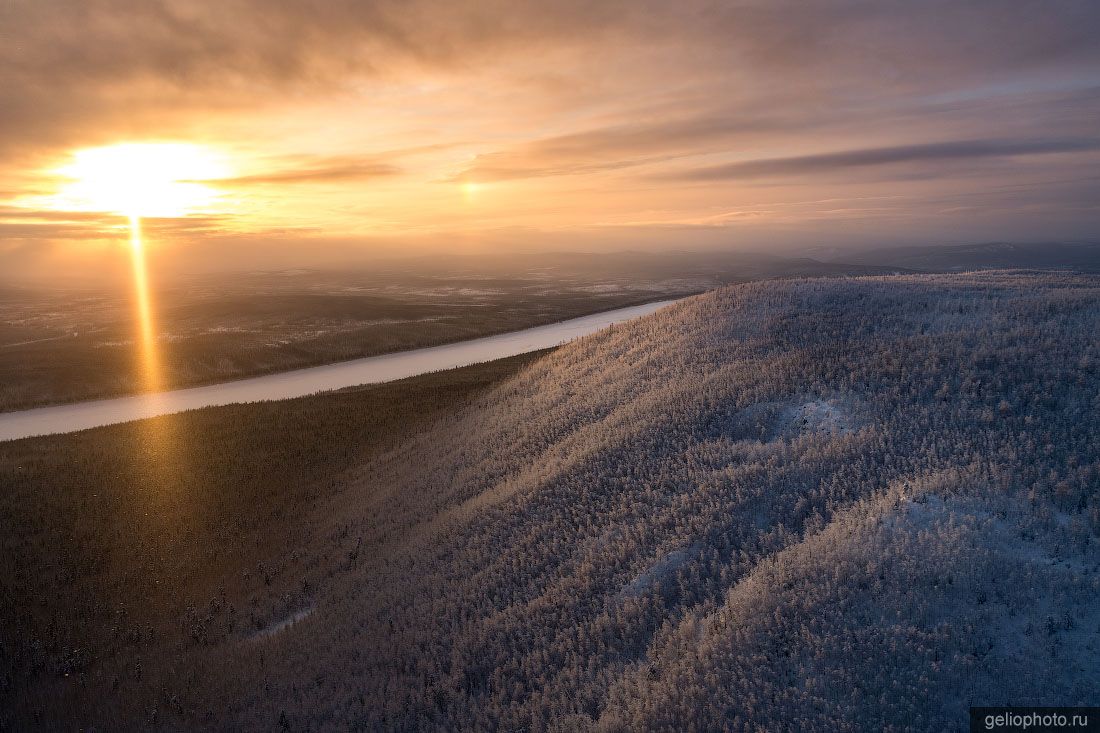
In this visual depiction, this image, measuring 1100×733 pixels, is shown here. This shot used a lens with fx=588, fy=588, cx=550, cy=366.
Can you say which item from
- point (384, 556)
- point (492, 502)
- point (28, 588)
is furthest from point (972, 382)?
point (28, 588)

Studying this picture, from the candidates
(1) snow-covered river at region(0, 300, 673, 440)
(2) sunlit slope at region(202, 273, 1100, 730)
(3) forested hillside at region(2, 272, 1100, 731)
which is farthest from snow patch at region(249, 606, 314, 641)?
(1) snow-covered river at region(0, 300, 673, 440)

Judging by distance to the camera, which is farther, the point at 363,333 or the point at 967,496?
the point at 363,333

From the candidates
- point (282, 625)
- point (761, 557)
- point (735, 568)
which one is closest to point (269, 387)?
point (282, 625)

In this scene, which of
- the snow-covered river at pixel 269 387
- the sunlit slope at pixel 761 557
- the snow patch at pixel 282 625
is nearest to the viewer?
the sunlit slope at pixel 761 557

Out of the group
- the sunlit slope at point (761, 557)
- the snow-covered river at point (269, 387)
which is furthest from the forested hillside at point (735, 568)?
the snow-covered river at point (269, 387)

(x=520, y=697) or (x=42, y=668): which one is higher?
(x=520, y=697)

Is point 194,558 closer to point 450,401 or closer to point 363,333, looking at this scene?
point 450,401

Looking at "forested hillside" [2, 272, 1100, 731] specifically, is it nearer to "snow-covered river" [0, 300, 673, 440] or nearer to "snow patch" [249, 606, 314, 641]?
"snow patch" [249, 606, 314, 641]

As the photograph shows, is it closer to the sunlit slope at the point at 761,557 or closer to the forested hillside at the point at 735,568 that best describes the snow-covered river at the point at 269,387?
the forested hillside at the point at 735,568
